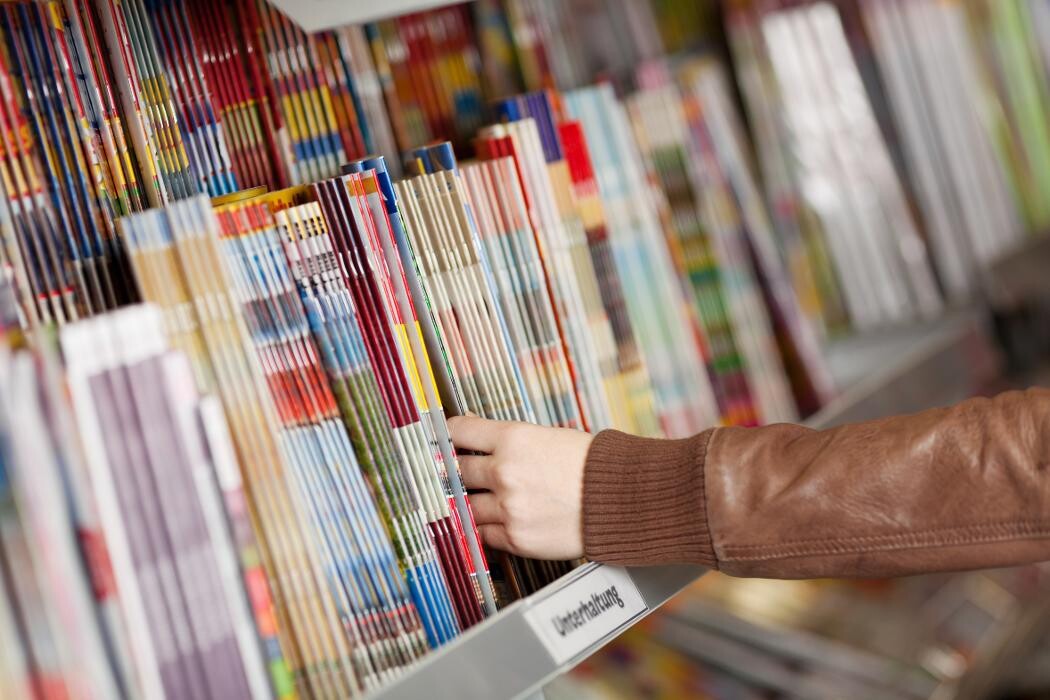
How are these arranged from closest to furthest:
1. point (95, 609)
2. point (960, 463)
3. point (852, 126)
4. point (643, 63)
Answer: point (95, 609), point (960, 463), point (643, 63), point (852, 126)

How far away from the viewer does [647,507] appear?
0.96 metres

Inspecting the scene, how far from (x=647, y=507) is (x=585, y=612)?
0.12 meters

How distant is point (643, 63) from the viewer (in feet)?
5.05

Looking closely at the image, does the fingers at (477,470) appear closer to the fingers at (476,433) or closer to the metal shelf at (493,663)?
the fingers at (476,433)

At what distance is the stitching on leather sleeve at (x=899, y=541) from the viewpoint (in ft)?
2.96

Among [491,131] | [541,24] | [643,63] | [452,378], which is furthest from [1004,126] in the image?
[452,378]

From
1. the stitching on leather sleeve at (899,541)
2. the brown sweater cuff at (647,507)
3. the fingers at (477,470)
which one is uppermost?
the fingers at (477,470)

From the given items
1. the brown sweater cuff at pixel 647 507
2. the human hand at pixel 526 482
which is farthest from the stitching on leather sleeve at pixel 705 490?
the human hand at pixel 526 482

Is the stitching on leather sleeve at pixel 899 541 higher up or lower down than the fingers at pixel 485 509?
lower down

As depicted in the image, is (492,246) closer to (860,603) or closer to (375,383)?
(375,383)

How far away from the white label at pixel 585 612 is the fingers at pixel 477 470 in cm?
13

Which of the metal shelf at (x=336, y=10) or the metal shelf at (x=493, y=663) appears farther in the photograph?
the metal shelf at (x=336, y=10)

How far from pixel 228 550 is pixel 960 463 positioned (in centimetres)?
68

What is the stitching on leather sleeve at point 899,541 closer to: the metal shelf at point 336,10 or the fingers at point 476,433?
the fingers at point 476,433
